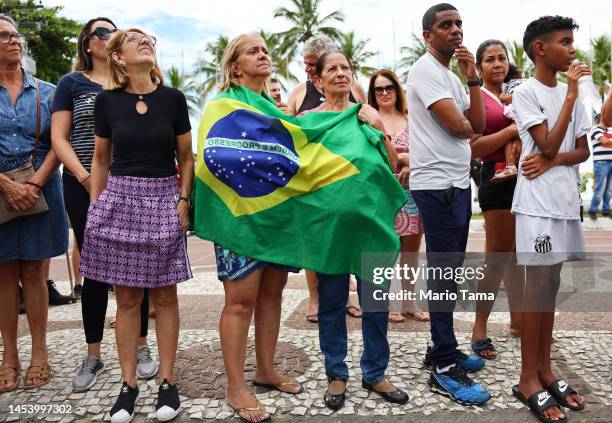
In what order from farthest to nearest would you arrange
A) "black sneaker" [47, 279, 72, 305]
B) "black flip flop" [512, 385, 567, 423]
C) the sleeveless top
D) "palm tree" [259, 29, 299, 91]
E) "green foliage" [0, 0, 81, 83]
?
1. "palm tree" [259, 29, 299, 91]
2. "green foliage" [0, 0, 81, 83]
3. "black sneaker" [47, 279, 72, 305]
4. the sleeveless top
5. "black flip flop" [512, 385, 567, 423]

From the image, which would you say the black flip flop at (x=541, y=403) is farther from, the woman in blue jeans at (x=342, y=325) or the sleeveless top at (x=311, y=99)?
the sleeveless top at (x=311, y=99)

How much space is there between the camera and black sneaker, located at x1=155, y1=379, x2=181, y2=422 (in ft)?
9.55

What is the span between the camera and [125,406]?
2943 mm

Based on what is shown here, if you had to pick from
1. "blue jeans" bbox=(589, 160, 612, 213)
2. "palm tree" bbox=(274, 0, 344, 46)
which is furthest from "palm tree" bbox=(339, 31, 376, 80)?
"blue jeans" bbox=(589, 160, 612, 213)

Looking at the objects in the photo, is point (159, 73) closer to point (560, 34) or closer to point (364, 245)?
point (364, 245)

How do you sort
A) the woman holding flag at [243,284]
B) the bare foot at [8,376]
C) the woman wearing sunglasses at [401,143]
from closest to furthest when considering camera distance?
the woman holding flag at [243,284] → the bare foot at [8,376] → the woman wearing sunglasses at [401,143]

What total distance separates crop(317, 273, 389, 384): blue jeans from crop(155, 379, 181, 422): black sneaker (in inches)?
34.5

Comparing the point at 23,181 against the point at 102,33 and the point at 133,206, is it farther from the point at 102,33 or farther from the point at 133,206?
the point at 102,33

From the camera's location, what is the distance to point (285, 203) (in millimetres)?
2973

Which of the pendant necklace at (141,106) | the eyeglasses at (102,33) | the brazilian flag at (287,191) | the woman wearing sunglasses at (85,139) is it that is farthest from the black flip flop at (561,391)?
the eyeglasses at (102,33)

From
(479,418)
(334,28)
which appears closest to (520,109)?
(479,418)

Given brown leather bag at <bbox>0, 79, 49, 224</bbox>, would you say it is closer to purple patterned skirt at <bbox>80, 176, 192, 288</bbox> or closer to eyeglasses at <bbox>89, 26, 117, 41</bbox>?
eyeglasses at <bbox>89, 26, 117, 41</bbox>

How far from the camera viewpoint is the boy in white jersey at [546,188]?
9.68 ft

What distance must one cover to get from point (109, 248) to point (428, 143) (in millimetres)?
1939
